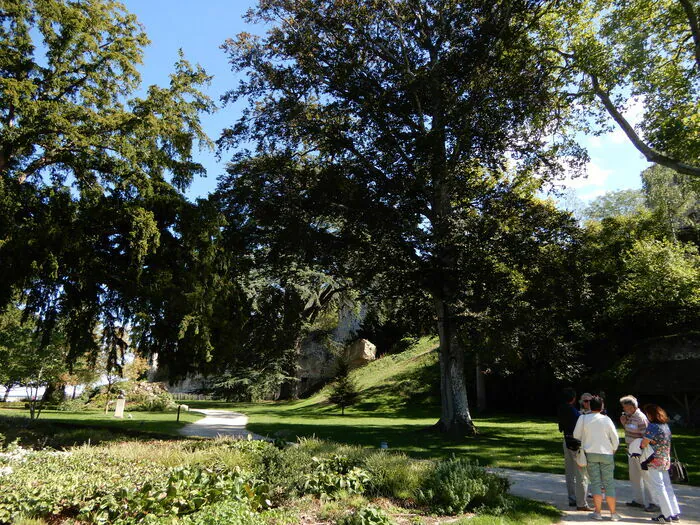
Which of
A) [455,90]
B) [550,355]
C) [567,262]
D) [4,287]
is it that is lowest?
[550,355]

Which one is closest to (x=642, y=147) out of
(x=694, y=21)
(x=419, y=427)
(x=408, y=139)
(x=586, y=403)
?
(x=694, y=21)

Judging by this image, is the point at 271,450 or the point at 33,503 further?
the point at 271,450

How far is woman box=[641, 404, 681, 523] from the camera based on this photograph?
5.89 m

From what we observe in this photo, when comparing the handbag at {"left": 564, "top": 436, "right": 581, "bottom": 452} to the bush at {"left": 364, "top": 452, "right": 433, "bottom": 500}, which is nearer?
the bush at {"left": 364, "top": 452, "right": 433, "bottom": 500}

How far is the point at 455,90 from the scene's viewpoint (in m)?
16.0

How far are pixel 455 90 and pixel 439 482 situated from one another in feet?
43.8

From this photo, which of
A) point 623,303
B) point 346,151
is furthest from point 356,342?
point 346,151

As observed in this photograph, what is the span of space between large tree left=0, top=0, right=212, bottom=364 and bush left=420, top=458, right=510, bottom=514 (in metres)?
9.95

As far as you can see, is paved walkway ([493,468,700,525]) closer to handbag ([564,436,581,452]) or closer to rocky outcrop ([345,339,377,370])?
handbag ([564,436,581,452])

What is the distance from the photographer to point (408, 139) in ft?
51.4

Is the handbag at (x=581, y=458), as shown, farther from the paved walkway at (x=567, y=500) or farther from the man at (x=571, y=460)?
the paved walkway at (x=567, y=500)

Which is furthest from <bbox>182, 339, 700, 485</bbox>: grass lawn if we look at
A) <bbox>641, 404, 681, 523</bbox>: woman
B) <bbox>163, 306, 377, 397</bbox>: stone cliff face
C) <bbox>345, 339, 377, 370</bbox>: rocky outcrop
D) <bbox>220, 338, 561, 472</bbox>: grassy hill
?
<bbox>641, 404, 681, 523</bbox>: woman

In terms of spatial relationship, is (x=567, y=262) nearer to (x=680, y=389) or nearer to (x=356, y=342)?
(x=680, y=389)

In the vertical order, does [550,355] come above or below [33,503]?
above
